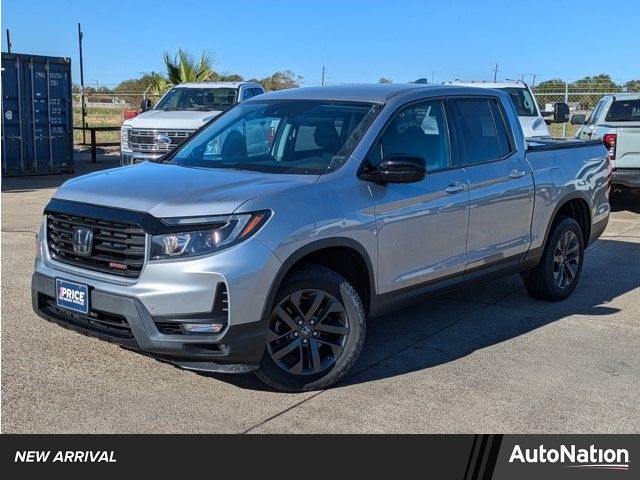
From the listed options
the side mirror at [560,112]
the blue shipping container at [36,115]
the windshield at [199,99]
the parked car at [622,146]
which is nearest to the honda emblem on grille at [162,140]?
the windshield at [199,99]

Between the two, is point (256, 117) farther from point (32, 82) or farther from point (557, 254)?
point (32, 82)

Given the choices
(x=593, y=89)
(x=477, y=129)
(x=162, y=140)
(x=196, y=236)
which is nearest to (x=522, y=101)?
(x=162, y=140)

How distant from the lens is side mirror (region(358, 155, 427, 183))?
15.5ft

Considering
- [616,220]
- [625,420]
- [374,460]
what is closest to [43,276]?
[374,460]

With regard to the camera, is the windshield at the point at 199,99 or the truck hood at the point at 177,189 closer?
the truck hood at the point at 177,189

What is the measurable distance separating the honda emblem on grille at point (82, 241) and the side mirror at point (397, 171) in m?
1.65

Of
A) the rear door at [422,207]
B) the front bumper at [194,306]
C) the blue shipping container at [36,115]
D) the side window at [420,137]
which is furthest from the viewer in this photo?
the blue shipping container at [36,115]

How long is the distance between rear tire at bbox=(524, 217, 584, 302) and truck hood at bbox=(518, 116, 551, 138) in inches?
265

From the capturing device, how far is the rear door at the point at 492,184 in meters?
5.61

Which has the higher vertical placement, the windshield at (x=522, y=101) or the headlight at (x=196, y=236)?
the windshield at (x=522, y=101)

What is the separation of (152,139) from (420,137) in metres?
9.16

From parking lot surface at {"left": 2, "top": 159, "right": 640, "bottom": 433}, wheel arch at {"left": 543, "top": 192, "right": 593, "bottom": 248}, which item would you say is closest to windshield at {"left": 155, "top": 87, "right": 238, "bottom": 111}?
parking lot surface at {"left": 2, "top": 159, "right": 640, "bottom": 433}

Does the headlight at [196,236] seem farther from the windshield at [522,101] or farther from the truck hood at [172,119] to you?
the windshield at [522,101]

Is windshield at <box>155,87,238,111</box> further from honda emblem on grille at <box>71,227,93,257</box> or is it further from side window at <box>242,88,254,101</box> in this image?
honda emblem on grille at <box>71,227,93,257</box>
